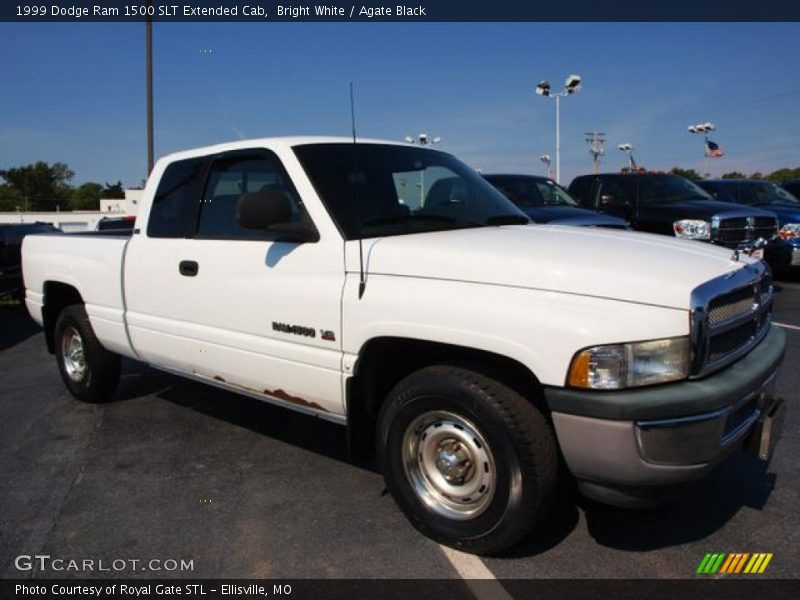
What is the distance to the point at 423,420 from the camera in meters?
3.13

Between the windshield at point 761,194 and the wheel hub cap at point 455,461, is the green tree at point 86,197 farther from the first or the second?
the wheel hub cap at point 455,461

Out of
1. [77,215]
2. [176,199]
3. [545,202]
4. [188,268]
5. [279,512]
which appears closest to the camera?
[279,512]

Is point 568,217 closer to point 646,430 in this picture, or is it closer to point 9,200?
point 646,430

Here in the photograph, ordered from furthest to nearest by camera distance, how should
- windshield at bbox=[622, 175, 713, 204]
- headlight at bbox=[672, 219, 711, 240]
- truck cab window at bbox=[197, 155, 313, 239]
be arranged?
1. windshield at bbox=[622, 175, 713, 204]
2. headlight at bbox=[672, 219, 711, 240]
3. truck cab window at bbox=[197, 155, 313, 239]

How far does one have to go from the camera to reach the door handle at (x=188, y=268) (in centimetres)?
416

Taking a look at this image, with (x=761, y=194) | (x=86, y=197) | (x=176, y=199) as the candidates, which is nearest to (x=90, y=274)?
(x=176, y=199)

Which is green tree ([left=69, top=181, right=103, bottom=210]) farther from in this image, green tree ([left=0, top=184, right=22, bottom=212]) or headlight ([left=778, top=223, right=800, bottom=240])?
headlight ([left=778, top=223, right=800, bottom=240])

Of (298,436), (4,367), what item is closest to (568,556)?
(298,436)

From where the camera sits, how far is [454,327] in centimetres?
290

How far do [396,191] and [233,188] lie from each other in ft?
3.51

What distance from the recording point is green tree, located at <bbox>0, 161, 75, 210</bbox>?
294 feet

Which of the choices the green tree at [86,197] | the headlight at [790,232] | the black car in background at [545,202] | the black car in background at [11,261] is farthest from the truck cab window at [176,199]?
the green tree at [86,197]

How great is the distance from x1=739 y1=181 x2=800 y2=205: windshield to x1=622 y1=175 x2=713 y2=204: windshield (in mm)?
3031
